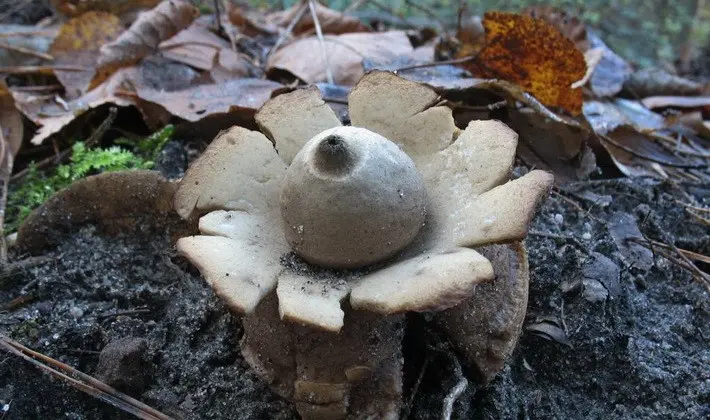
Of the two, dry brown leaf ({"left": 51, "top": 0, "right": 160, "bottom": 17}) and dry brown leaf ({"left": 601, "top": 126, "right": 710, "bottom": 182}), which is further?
dry brown leaf ({"left": 51, "top": 0, "right": 160, "bottom": 17})

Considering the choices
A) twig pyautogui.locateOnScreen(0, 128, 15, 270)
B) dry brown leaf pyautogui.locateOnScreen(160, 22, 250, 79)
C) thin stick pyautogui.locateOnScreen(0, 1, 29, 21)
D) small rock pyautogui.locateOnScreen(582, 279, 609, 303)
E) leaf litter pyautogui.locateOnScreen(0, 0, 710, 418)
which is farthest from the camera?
thin stick pyautogui.locateOnScreen(0, 1, 29, 21)

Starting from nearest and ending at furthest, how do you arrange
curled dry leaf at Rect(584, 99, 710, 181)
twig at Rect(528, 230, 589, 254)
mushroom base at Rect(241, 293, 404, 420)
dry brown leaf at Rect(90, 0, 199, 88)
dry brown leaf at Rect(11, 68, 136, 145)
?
mushroom base at Rect(241, 293, 404, 420) → twig at Rect(528, 230, 589, 254) → dry brown leaf at Rect(11, 68, 136, 145) → curled dry leaf at Rect(584, 99, 710, 181) → dry brown leaf at Rect(90, 0, 199, 88)

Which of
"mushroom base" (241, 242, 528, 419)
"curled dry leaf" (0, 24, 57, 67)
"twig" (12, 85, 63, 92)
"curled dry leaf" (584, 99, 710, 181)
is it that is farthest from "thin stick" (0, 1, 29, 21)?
"curled dry leaf" (584, 99, 710, 181)

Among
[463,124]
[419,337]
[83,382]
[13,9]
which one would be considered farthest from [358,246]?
[13,9]

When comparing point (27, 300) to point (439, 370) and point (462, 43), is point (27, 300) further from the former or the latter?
point (462, 43)

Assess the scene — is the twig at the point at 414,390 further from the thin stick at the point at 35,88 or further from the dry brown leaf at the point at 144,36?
the thin stick at the point at 35,88

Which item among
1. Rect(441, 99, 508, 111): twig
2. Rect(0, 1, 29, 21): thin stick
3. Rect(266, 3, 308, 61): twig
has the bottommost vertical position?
Rect(0, 1, 29, 21): thin stick

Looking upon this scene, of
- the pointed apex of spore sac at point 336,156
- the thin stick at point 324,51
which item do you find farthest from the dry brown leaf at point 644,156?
the pointed apex of spore sac at point 336,156

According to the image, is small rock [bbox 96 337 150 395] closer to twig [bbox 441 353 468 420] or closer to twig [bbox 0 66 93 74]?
twig [bbox 441 353 468 420]
